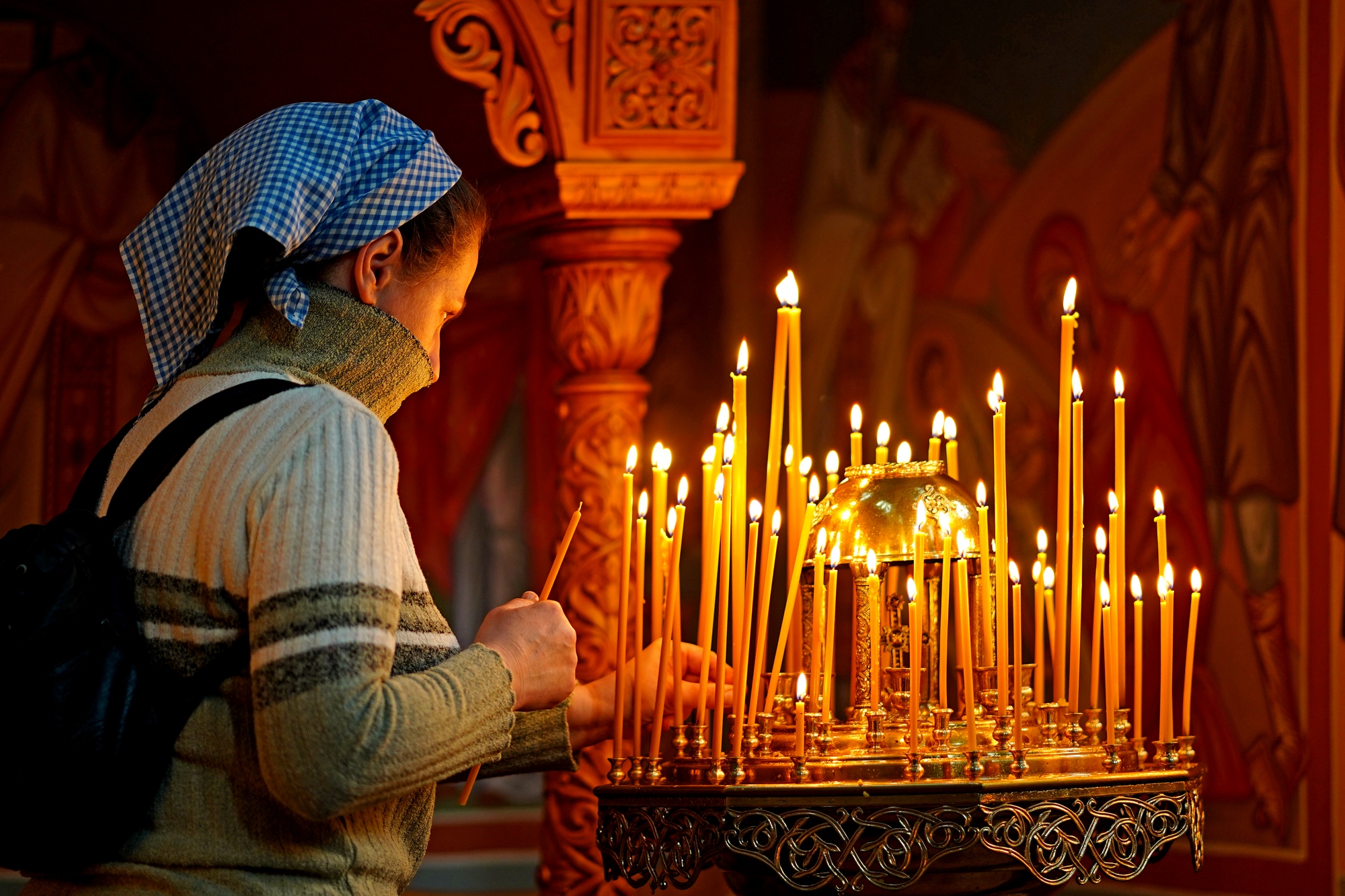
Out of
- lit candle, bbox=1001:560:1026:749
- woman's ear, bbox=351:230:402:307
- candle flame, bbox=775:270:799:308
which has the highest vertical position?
candle flame, bbox=775:270:799:308

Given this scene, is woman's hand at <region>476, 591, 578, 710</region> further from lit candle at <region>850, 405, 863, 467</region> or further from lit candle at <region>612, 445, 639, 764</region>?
lit candle at <region>850, 405, 863, 467</region>

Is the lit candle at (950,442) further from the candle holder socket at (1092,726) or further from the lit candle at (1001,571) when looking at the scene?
the candle holder socket at (1092,726)

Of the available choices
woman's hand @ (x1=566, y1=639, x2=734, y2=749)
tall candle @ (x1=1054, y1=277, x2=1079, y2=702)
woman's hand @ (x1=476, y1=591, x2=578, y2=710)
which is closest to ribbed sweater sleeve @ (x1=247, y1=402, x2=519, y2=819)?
woman's hand @ (x1=476, y1=591, x2=578, y2=710)

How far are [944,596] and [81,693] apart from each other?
859mm

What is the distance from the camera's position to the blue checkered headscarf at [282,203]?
140cm

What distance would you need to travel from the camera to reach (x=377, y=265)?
1.50 m

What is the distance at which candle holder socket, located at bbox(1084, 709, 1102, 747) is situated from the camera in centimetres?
174

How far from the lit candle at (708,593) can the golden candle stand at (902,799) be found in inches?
1.8

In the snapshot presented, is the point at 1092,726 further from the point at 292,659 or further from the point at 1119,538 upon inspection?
the point at 292,659

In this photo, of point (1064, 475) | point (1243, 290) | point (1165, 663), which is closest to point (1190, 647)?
point (1165, 663)

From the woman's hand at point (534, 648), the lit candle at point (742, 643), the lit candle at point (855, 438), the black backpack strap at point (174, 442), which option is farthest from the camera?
the lit candle at point (855, 438)

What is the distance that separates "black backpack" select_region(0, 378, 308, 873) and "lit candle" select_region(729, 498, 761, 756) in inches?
20.7

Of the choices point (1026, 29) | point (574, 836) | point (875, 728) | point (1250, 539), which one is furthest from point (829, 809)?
point (1026, 29)

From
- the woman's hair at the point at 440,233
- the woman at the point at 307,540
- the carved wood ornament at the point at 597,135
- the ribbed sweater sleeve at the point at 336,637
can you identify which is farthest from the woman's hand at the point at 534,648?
the carved wood ornament at the point at 597,135
